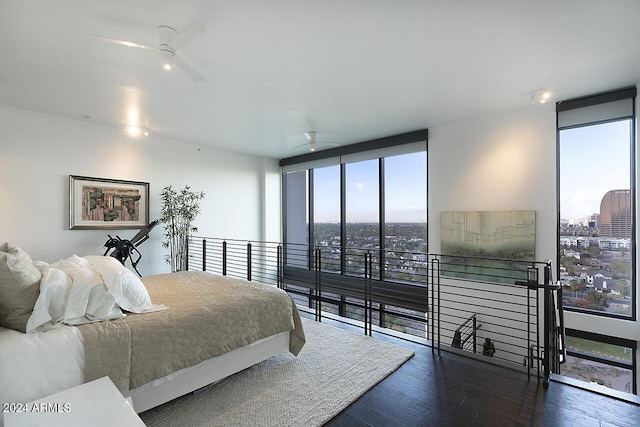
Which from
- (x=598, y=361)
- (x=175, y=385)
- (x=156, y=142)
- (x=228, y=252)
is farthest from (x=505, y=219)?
(x=156, y=142)

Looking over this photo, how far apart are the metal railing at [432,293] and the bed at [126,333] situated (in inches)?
53.5

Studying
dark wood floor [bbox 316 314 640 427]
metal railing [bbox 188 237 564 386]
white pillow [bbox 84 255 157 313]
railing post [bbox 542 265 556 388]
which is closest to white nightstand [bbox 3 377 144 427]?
white pillow [bbox 84 255 157 313]

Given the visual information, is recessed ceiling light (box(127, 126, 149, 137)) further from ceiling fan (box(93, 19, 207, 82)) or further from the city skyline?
the city skyline

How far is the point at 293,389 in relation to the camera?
7.45ft

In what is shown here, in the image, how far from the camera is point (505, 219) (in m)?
3.86

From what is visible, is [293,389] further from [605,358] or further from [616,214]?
[616,214]

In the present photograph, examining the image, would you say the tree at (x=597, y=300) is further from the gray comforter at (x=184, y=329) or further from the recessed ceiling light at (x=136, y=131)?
the recessed ceiling light at (x=136, y=131)

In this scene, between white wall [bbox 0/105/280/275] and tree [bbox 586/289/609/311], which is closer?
tree [bbox 586/289/609/311]

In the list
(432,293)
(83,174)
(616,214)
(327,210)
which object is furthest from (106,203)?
(616,214)

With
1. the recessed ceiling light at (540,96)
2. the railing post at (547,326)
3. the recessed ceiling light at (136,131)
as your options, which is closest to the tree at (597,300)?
the railing post at (547,326)

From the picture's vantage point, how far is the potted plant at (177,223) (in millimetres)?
4758

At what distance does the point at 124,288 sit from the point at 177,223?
300 centimetres

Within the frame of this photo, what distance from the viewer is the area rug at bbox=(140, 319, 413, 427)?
1953 millimetres

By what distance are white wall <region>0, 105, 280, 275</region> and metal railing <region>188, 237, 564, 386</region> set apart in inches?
28.4
